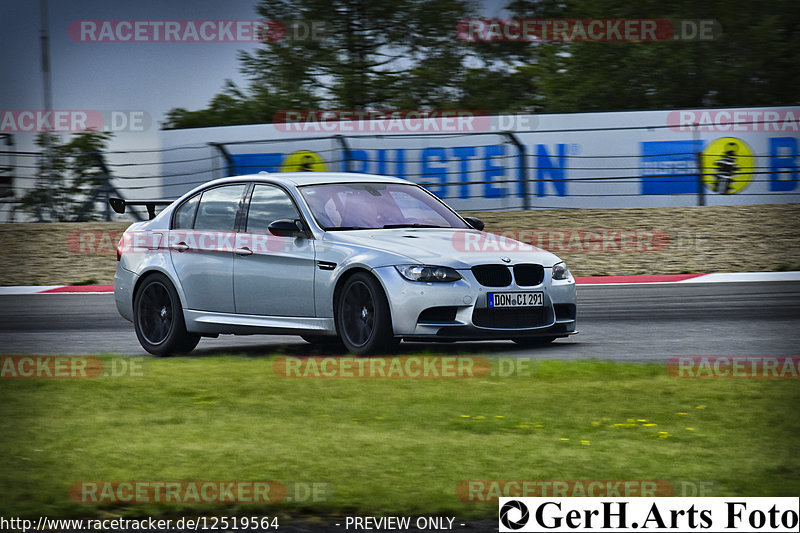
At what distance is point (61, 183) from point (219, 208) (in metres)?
16.3

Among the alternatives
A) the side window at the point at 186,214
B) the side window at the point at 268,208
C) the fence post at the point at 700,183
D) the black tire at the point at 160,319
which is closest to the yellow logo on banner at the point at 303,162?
the fence post at the point at 700,183

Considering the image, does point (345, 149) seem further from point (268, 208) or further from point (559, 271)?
point (559, 271)

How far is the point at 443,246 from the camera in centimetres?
959

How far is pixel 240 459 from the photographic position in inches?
229

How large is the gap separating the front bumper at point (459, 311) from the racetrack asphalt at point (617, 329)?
0.26 meters

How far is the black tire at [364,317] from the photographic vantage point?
9.14 m

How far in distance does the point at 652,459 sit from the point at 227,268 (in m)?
5.19

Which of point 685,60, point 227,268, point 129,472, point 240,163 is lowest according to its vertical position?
point 129,472

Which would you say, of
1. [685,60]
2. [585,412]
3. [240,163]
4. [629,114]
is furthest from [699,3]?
[585,412]

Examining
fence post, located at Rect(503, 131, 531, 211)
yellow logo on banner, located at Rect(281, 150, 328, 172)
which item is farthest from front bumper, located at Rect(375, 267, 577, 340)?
yellow logo on banner, located at Rect(281, 150, 328, 172)

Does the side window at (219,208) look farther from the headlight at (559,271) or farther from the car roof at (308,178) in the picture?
the headlight at (559,271)

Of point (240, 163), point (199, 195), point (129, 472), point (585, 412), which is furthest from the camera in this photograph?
point (240, 163)

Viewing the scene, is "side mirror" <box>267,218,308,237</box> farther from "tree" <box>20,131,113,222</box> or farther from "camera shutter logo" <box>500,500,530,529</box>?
"tree" <box>20,131,113,222</box>

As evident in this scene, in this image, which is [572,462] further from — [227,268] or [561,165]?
[561,165]
